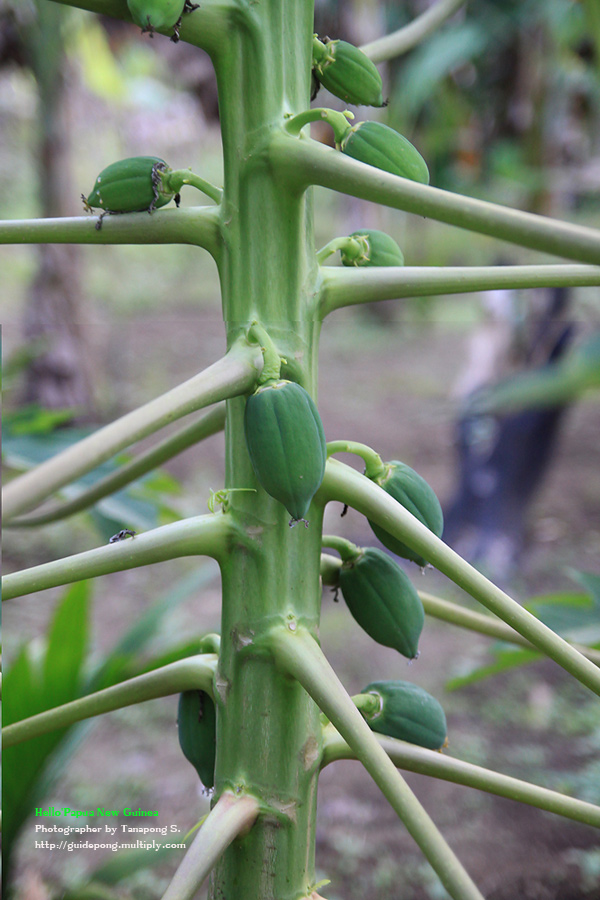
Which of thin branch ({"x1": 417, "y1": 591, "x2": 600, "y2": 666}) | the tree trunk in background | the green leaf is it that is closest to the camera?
thin branch ({"x1": 417, "y1": 591, "x2": 600, "y2": 666})

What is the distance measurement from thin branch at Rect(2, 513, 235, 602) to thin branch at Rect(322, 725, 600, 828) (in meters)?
0.20

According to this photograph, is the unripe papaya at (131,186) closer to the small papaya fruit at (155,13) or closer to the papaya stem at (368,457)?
the small papaya fruit at (155,13)

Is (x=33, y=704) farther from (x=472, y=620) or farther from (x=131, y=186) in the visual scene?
(x=131, y=186)

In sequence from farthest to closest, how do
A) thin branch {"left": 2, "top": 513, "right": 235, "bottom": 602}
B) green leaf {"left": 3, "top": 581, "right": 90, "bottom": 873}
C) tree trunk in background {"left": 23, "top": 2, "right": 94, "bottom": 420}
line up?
tree trunk in background {"left": 23, "top": 2, "right": 94, "bottom": 420}, green leaf {"left": 3, "top": 581, "right": 90, "bottom": 873}, thin branch {"left": 2, "top": 513, "right": 235, "bottom": 602}

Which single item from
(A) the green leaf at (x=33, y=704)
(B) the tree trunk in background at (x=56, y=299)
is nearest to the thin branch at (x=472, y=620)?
(A) the green leaf at (x=33, y=704)

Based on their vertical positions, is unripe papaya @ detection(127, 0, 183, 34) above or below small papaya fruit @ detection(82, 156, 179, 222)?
above

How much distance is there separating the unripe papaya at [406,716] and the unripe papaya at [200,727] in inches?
5.4

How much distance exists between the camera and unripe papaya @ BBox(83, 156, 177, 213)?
0.51 meters

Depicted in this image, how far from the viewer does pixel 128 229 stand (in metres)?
0.52

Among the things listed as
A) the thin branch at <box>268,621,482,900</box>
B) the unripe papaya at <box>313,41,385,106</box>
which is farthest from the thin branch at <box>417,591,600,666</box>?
the unripe papaya at <box>313,41,385,106</box>

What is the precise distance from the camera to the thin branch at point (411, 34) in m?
0.66

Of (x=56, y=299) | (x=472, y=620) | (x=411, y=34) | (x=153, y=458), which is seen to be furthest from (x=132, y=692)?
(x=56, y=299)

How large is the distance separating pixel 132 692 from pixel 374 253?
0.39 m

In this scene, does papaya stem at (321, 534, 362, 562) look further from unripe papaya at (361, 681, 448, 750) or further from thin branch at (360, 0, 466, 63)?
thin branch at (360, 0, 466, 63)
